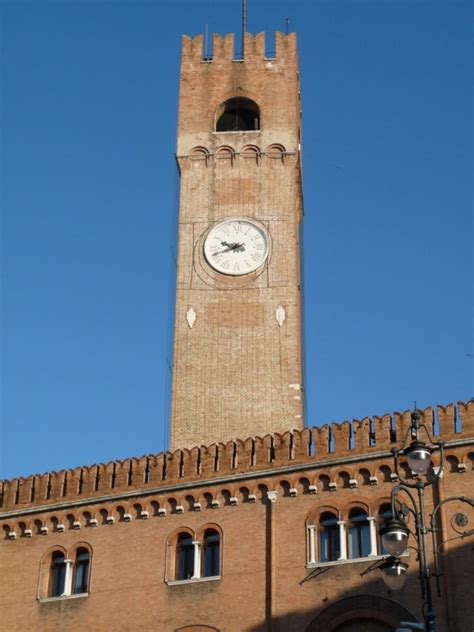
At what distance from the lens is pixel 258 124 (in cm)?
2748

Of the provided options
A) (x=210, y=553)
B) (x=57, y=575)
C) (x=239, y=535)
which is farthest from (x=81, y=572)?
(x=239, y=535)

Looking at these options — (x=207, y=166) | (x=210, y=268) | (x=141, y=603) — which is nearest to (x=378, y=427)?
(x=141, y=603)

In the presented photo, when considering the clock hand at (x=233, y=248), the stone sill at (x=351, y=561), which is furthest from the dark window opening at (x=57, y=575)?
the clock hand at (x=233, y=248)

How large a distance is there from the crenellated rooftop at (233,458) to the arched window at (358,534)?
92 centimetres

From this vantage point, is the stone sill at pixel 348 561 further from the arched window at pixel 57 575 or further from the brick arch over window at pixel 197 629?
the arched window at pixel 57 575

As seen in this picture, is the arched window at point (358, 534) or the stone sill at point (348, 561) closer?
the stone sill at point (348, 561)

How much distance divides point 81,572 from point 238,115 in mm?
12749

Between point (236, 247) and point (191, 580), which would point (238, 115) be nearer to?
point (236, 247)

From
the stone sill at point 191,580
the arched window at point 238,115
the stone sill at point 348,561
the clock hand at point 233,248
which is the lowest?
the stone sill at point 348,561

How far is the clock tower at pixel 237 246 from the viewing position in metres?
23.7

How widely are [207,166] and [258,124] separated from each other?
1.80 meters

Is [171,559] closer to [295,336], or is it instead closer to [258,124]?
[295,336]

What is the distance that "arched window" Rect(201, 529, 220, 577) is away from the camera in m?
19.1

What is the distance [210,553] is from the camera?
1927 centimetres
